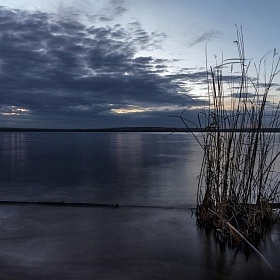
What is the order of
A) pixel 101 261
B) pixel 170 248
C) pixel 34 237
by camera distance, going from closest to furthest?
1. pixel 101 261
2. pixel 170 248
3. pixel 34 237

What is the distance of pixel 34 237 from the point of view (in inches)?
129

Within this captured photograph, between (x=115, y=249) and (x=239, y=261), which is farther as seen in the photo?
(x=115, y=249)

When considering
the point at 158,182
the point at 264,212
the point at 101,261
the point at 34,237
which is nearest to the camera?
the point at 101,261

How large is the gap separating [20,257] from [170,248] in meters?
1.27

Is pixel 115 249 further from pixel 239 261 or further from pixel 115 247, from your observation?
pixel 239 261

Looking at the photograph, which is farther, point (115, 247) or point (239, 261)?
point (115, 247)

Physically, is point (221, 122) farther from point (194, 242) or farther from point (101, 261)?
point (101, 261)

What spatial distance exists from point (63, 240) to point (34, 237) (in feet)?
1.01

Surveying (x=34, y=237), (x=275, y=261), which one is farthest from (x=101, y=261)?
(x=275, y=261)

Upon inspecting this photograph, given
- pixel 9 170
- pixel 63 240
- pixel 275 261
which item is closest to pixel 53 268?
pixel 63 240

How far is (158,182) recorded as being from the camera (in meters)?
8.31

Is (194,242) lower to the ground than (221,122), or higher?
lower

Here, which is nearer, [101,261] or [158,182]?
[101,261]

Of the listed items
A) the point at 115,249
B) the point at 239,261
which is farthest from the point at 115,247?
the point at 239,261
